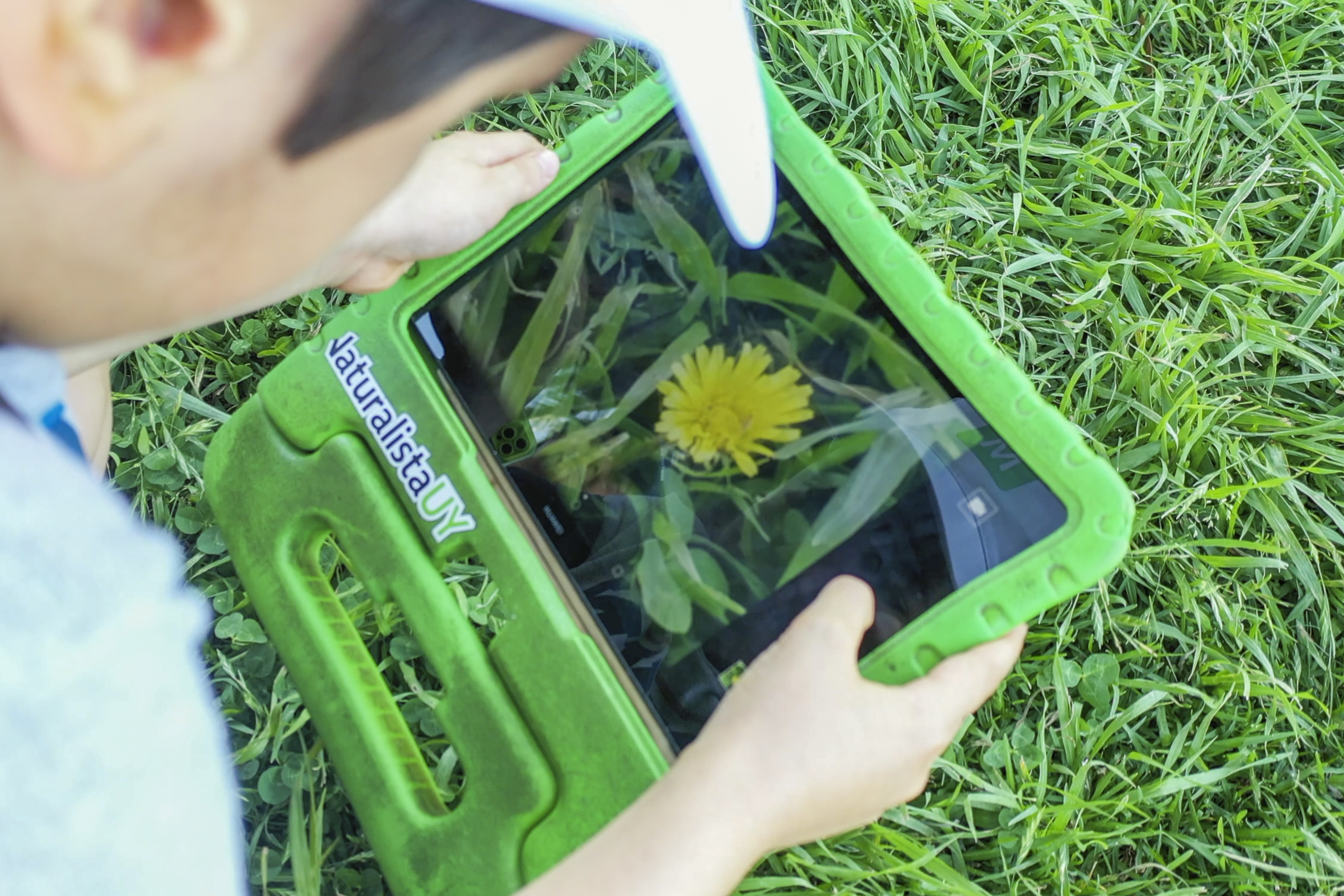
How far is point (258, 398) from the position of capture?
3.17ft

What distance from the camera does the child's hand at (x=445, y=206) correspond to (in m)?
0.93

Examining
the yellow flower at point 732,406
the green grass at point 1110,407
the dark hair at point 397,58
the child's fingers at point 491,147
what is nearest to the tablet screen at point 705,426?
the yellow flower at point 732,406

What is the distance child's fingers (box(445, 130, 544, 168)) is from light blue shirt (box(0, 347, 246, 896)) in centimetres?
53

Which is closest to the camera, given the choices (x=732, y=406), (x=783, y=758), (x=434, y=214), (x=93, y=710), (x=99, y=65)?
(x=99, y=65)

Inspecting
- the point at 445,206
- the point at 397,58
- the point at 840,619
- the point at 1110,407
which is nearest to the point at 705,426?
the point at 840,619

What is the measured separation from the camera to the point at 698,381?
0.86m

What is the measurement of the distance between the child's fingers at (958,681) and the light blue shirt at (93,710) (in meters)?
0.50

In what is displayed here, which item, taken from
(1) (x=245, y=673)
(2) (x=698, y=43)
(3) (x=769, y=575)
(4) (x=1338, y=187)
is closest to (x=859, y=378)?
(3) (x=769, y=575)

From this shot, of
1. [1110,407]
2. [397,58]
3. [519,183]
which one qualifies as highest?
[397,58]

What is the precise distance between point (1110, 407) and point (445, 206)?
2.82ft

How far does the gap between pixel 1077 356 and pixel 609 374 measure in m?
0.70

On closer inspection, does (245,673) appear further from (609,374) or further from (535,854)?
(609,374)

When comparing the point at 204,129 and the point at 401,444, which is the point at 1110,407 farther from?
the point at 204,129

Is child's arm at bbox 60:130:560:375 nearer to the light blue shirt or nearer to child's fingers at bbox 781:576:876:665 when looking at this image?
the light blue shirt
